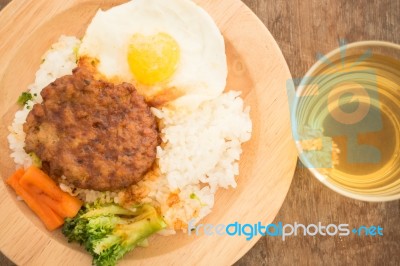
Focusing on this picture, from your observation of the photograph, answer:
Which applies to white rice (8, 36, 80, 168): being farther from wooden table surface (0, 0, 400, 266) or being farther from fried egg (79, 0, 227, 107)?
wooden table surface (0, 0, 400, 266)

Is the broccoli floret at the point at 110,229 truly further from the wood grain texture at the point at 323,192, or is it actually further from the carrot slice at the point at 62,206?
the wood grain texture at the point at 323,192

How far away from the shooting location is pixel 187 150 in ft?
12.9

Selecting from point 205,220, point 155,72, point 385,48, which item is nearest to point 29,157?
point 155,72

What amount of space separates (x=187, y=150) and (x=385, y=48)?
1674 millimetres

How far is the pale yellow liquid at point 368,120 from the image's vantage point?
3121mm

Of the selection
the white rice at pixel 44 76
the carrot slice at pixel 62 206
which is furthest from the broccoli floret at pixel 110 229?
the white rice at pixel 44 76

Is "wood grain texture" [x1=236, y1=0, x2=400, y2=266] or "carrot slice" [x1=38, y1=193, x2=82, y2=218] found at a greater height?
"carrot slice" [x1=38, y1=193, x2=82, y2=218]

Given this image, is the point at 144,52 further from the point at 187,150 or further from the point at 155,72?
the point at 187,150

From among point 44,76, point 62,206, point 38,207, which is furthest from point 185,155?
point 44,76

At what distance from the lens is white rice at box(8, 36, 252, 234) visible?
154 inches

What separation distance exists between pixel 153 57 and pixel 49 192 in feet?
4.19

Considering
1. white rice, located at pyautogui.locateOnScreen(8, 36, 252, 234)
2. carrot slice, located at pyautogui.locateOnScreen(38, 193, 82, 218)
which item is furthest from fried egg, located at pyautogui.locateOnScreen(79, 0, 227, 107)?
carrot slice, located at pyautogui.locateOnScreen(38, 193, 82, 218)

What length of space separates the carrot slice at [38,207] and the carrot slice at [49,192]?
36 mm

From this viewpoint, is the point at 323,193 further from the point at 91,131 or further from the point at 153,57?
the point at 91,131
